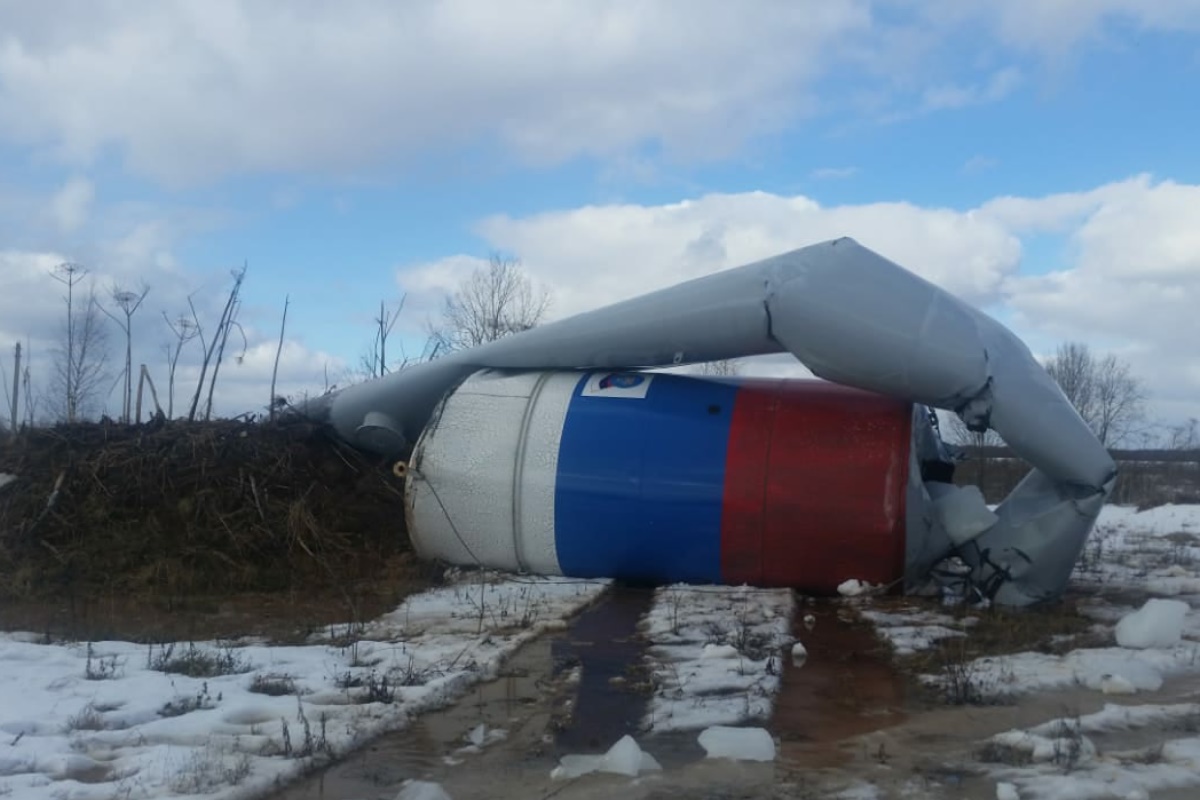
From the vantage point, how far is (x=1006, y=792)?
14.5ft

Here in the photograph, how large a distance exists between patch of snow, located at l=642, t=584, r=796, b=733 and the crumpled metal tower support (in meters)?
1.74

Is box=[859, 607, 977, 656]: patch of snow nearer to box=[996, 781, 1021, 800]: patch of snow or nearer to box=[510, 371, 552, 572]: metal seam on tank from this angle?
box=[996, 781, 1021, 800]: patch of snow

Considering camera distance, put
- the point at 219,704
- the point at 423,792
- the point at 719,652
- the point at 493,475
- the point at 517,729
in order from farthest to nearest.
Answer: the point at 493,475 → the point at 719,652 → the point at 219,704 → the point at 517,729 → the point at 423,792

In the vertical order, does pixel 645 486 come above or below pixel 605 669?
above

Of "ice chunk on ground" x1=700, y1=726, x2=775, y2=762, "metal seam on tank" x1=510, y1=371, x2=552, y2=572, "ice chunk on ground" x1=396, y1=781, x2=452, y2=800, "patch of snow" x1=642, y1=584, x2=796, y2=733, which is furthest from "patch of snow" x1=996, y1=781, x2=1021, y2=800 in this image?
"metal seam on tank" x1=510, y1=371, x2=552, y2=572

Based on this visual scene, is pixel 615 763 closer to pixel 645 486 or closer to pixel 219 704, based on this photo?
pixel 219 704

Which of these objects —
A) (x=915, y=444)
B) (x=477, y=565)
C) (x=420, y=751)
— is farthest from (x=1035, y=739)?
(x=477, y=565)

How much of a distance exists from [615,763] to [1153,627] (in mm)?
4300

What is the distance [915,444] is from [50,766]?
6.93 metres

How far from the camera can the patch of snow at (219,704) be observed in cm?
469

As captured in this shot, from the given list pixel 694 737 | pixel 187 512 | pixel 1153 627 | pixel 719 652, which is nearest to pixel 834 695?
pixel 719 652

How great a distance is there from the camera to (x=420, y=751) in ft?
16.9

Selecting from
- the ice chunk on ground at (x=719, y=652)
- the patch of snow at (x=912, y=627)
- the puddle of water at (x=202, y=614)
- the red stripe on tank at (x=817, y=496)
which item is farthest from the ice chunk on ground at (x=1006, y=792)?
the red stripe on tank at (x=817, y=496)

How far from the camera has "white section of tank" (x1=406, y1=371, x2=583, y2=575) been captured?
33.0 feet
